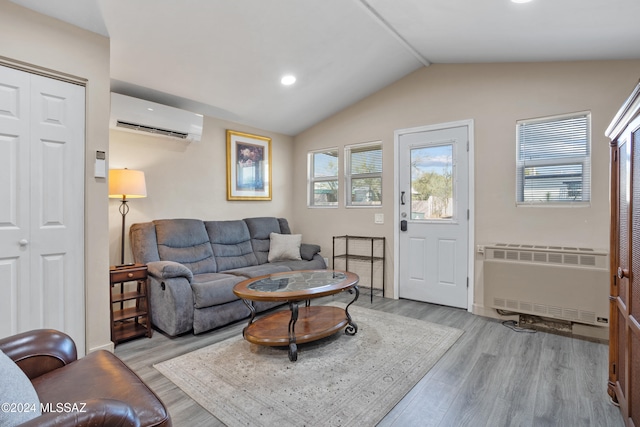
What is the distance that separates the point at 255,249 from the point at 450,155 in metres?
2.72

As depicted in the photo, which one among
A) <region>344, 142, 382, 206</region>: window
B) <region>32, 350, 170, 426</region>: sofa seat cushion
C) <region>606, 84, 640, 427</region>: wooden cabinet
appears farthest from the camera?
<region>344, 142, 382, 206</region>: window

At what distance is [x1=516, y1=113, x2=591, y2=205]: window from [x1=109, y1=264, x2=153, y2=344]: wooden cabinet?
12.4 feet

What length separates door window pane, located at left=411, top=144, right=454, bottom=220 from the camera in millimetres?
3783

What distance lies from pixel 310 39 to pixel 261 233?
249cm

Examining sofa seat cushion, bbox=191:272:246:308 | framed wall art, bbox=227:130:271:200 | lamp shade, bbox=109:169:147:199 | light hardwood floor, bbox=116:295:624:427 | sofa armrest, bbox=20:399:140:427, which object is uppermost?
framed wall art, bbox=227:130:271:200

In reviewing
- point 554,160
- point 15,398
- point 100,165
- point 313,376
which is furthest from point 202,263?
point 554,160

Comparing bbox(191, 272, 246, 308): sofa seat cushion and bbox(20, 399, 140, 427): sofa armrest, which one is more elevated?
bbox(20, 399, 140, 427): sofa armrest

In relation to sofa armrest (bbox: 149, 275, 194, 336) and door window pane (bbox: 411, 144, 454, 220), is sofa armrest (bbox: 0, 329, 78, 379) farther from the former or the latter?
door window pane (bbox: 411, 144, 454, 220)

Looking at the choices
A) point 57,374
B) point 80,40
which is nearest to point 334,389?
point 57,374

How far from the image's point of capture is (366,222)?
175 inches

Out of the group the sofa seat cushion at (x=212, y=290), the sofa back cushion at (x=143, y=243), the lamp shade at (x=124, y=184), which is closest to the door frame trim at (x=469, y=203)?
the sofa seat cushion at (x=212, y=290)

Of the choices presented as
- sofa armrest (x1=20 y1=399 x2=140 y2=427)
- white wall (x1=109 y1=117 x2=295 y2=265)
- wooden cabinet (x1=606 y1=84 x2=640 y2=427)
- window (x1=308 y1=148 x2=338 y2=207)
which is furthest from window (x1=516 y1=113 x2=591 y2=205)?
sofa armrest (x1=20 y1=399 x2=140 y2=427)

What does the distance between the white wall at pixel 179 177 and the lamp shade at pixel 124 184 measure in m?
0.45

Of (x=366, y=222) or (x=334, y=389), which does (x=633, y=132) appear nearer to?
(x=334, y=389)
